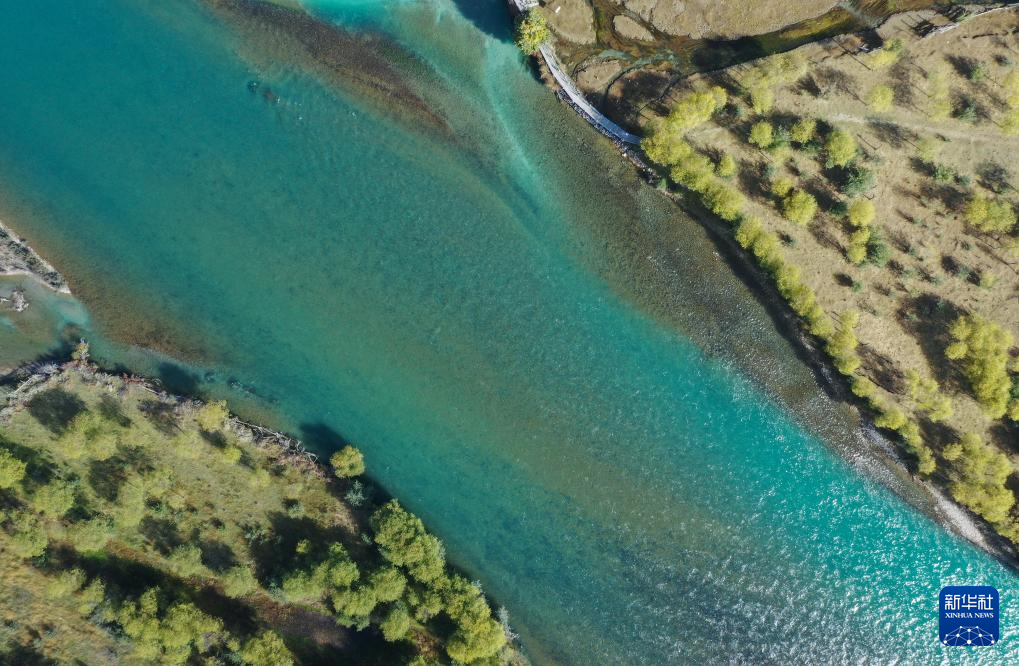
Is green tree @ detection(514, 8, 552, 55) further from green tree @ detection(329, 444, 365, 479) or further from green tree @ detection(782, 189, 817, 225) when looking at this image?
green tree @ detection(329, 444, 365, 479)

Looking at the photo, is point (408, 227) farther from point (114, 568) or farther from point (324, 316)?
point (114, 568)

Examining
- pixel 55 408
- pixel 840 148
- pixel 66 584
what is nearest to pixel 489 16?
pixel 840 148

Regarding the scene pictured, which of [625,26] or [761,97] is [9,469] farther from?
[761,97]

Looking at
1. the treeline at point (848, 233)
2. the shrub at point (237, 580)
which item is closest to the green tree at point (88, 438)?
the shrub at point (237, 580)

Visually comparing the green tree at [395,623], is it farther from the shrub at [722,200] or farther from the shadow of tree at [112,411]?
the shrub at [722,200]

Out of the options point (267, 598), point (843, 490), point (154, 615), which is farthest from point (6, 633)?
point (843, 490)
